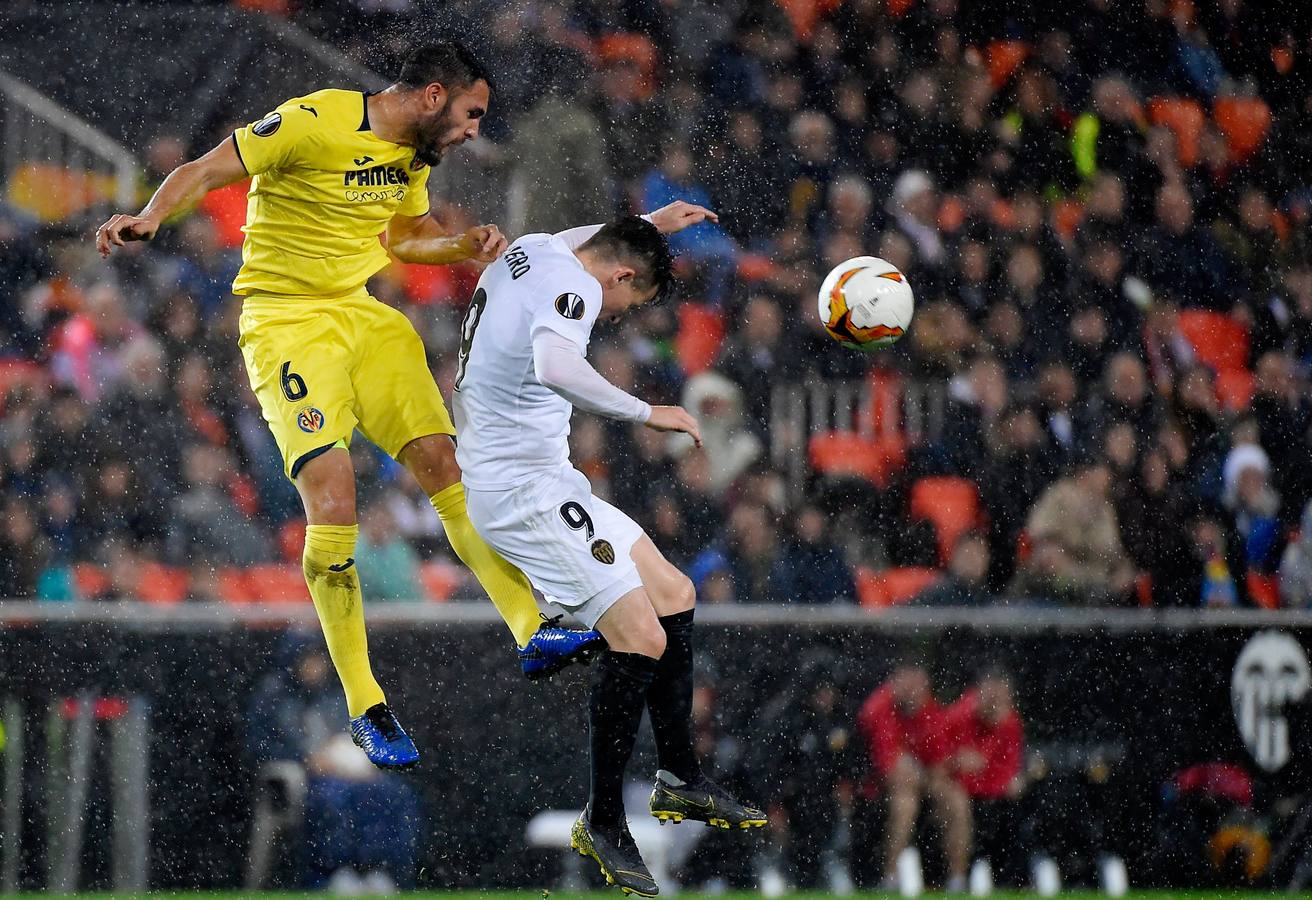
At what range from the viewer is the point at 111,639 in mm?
7621

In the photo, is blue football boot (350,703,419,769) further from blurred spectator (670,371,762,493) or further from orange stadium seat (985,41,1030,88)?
orange stadium seat (985,41,1030,88)

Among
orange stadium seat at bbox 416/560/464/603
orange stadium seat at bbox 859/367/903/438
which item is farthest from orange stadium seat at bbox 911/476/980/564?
orange stadium seat at bbox 416/560/464/603

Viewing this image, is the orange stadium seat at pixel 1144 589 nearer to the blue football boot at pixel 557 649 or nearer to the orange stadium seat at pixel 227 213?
the blue football boot at pixel 557 649

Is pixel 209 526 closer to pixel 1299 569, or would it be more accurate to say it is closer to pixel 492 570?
pixel 492 570

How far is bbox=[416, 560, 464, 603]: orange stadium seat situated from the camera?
28.5ft

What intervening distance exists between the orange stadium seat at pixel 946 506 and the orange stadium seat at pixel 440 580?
7.34 feet

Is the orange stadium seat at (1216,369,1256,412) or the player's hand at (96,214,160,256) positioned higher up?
the player's hand at (96,214,160,256)

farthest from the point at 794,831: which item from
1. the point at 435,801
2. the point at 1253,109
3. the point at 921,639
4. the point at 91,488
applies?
the point at 1253,109

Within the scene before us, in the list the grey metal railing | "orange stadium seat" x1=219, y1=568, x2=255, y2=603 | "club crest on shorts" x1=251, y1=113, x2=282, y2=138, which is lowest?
"orange stadium seat" x1=219, y1=568, x2=255, y2=603

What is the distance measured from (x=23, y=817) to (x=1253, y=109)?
7.99 m

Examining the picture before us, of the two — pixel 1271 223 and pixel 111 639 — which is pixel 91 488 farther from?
pixel 1271 223

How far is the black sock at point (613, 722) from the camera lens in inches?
223

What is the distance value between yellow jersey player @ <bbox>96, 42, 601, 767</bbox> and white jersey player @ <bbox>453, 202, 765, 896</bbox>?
15 centimetres

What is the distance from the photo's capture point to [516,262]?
565 cm
